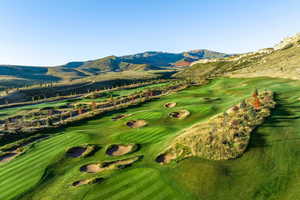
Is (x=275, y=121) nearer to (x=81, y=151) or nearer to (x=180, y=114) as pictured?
(x=180, y=114)

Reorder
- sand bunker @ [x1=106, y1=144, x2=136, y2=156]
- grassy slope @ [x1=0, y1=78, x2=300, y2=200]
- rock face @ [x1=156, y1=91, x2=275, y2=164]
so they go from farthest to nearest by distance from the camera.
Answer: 1. sand bunker @ [x1=106, y1=144, x2=136, y2=156]
2. rock face @ [x1=156, y1=91, x2=275, y2=164]
3. grassy slope @ [x1=0, y1=78, x2=300, y2=200]

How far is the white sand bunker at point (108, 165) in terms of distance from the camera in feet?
71.0

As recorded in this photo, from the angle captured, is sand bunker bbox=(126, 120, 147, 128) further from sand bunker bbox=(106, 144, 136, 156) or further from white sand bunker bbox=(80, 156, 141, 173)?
white sand bunker bbox=(80, 156, 141, 173)

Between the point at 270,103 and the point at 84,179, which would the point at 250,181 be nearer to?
the point at 84,179

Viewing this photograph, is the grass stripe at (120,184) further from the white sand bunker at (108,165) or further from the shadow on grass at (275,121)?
the shadow on grass at (275,121)

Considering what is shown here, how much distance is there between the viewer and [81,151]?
28.2 metres

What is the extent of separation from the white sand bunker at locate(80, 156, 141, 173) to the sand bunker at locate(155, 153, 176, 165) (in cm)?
266

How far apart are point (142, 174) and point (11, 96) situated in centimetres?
11999

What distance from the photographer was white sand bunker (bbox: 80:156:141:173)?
71.0 feet

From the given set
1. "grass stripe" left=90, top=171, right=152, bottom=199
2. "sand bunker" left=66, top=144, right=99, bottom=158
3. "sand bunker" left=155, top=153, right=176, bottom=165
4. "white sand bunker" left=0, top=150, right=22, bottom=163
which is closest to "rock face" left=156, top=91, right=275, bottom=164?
"sand bunker" left=155, top=153, right=176, bottom=165

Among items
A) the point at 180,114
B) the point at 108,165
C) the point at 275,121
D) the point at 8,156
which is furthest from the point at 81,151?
the point at 275,121

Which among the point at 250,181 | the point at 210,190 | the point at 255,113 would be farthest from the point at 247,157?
the point at 255,113

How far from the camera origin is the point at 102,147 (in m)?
28.7

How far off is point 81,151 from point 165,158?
13.7 meters
